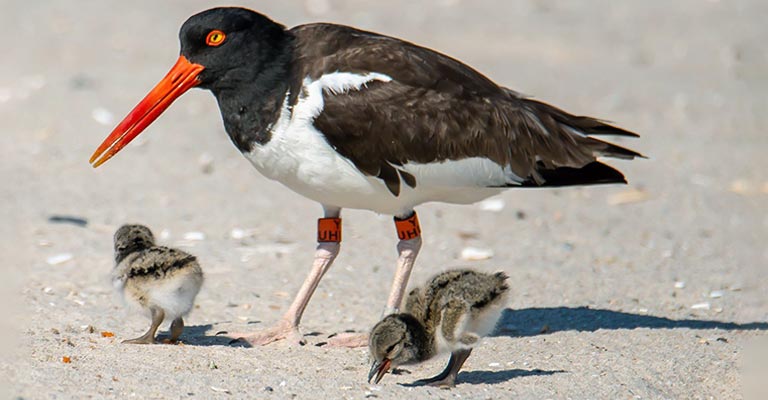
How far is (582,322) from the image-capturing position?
6.88m

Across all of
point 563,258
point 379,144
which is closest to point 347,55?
point 379,144

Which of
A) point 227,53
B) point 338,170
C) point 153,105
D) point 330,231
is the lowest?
point 330,231

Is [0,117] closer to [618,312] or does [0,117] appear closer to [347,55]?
[347,55]

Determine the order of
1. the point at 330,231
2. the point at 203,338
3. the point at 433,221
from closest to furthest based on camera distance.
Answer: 1. the point at 203,338
2. the point at 330,231
3. the point at 433,221

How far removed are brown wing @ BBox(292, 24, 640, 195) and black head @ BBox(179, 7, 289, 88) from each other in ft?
0.70

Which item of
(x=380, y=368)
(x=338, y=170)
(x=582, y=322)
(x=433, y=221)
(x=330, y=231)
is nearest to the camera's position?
(x=380, y=368)

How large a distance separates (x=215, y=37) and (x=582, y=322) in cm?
273

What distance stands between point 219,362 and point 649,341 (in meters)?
2.47

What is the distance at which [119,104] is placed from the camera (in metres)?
11.4

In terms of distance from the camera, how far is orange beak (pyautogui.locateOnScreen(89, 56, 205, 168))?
20.7 feet

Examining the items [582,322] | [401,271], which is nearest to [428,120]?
[401,271]

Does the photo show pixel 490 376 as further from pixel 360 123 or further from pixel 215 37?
pixel 215 37

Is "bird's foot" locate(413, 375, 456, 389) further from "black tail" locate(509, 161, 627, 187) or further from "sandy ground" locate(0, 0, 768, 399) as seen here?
"black tail" locate(509, 161, 627, 187)

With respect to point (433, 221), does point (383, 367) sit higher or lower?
lower
